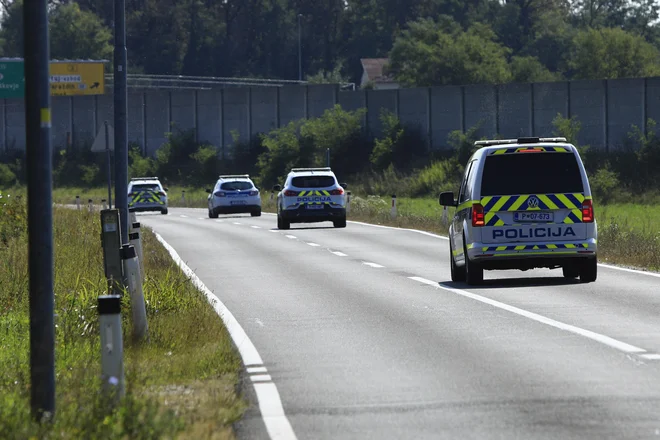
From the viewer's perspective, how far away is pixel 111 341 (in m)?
8.80

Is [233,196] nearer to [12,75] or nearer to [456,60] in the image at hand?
[12,75]

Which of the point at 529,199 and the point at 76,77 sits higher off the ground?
the point at 76,77

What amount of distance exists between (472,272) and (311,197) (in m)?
19.8

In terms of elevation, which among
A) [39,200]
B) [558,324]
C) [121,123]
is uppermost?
[121,123]

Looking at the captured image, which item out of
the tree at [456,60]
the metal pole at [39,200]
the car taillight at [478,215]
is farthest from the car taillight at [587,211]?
the tree at [456,60]

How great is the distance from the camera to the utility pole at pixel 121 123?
2177cm

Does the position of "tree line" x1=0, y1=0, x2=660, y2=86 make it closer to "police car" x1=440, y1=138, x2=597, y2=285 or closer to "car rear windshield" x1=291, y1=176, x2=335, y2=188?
"car rear windshield" x1=291, y1=176, x2=335, y2=188

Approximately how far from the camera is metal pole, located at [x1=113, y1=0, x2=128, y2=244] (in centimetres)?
2177

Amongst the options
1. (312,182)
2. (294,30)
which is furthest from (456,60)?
(312,182)

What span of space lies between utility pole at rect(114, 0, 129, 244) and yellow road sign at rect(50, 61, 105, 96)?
58.2m

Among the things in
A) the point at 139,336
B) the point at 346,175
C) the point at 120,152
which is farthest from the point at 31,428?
the point at 346,175

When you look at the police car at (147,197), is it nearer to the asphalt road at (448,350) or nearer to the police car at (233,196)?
the police car at (233,196)

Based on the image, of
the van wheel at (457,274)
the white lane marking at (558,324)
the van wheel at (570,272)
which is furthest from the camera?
the van wheel at (570,272)

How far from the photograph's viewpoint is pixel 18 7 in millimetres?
124625
